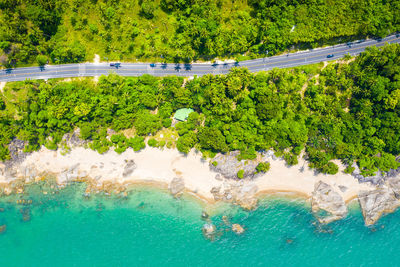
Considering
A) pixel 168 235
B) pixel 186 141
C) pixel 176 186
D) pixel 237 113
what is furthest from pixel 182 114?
pixel 168 235

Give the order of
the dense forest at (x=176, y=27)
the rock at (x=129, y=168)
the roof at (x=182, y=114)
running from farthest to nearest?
the rock at (x=129, y=168) < the roof at (x=182, y=114) < the dense forest at (x=176, y=27)

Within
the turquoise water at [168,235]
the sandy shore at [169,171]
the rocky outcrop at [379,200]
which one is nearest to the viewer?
the turquoise water at [168,235]

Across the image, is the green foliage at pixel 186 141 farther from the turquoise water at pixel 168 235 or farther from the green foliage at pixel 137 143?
the turquoise water at pixel 168 235

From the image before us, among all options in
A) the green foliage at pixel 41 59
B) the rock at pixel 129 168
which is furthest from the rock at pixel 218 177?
the green foliage at pixel 41 59

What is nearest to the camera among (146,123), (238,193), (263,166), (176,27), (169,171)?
(146,123)

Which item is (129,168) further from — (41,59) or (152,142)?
(41,59)

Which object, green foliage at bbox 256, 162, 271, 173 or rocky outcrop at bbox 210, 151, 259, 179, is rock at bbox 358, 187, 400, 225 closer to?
green foliage at bbox 256, 162, 271, 173

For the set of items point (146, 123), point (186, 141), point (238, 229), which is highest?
point (146, 123)
